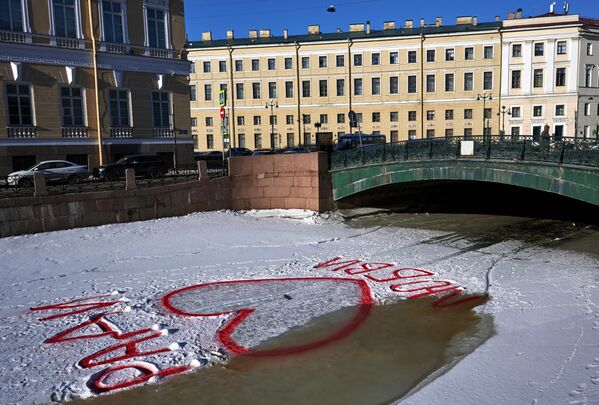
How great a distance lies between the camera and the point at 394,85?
6012 centimetres

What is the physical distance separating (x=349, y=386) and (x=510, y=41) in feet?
197

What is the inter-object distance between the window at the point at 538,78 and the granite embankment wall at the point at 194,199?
46442mm

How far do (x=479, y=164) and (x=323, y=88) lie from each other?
4608 cm

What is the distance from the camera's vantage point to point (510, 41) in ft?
190

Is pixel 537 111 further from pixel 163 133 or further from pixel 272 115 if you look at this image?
pixel 163 133

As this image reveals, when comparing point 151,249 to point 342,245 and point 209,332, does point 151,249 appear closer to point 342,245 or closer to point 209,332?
point 342,245

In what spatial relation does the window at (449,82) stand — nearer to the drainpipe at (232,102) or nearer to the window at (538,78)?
the window at (538,78)

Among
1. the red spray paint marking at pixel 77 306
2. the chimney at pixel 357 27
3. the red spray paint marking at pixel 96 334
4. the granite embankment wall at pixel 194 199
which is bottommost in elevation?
the red spray paint marking at pixel 96 334

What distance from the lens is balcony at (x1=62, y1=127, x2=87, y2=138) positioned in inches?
1061

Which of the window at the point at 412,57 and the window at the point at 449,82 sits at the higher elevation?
the window at the point at 412,57

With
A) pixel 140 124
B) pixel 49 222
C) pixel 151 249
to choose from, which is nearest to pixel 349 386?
pixel 151 249

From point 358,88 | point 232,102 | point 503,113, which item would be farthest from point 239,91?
point 503,113

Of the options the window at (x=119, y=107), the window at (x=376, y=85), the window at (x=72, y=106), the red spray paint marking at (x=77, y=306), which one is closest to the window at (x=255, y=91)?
the window at (x=376, y=85)

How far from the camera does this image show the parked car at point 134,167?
889 inches
